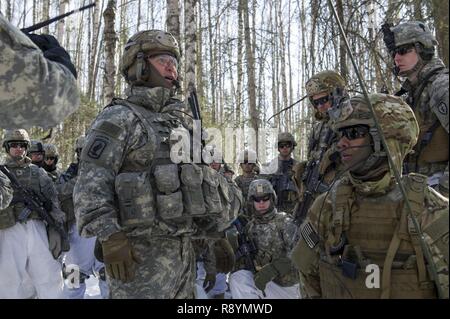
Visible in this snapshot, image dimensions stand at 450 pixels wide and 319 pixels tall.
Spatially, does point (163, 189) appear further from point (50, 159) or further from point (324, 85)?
point (50, 159)

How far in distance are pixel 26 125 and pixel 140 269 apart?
4.02 feet

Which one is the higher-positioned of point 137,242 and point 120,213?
point 120,213

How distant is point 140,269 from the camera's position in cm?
265

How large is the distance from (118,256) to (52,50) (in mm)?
1142

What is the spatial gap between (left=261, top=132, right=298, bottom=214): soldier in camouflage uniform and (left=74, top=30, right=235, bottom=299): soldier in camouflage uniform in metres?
3.84

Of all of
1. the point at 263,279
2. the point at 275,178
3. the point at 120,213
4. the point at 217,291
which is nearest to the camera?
the point at 120,213

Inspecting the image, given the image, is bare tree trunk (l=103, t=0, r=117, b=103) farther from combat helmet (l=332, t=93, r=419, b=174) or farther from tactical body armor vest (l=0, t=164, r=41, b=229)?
combat helmet (l=332, t=93, r=419, b=174)

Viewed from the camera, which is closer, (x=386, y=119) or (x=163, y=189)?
(x=386, y=119)

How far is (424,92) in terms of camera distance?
353 centimetres

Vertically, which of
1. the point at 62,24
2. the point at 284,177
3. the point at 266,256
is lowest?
the point at 266,256

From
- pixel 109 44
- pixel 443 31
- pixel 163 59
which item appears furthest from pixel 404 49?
pixel 109 44

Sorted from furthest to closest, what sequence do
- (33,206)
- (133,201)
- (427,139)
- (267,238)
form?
(267,238)
(33,206)
(427,139)
(133,201)
